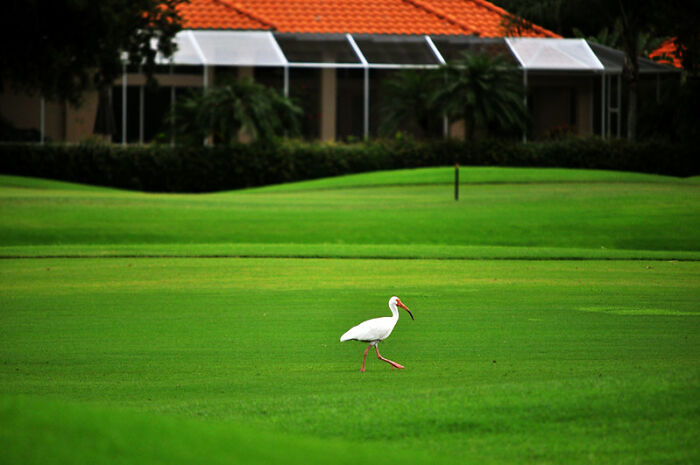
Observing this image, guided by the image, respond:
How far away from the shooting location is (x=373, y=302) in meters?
12.4

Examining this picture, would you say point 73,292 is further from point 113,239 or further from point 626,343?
point 113,239

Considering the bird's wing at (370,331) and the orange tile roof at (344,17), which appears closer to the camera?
the bird's wing at (370,331)

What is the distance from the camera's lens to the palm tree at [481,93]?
3428 centimetres

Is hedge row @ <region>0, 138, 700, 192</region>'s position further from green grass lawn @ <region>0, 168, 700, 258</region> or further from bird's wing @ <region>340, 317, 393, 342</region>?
bird's wing @ <region>340, 317, 393, 342</region>

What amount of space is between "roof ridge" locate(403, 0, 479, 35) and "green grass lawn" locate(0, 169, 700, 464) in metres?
15.7

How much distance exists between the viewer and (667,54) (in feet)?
148

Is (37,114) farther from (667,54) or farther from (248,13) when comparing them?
(667,54)

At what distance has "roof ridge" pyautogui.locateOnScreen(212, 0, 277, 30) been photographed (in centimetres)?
3791

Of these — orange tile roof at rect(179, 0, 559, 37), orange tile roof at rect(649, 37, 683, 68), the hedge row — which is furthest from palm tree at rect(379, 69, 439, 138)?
orange tile roof at rect(649, 37, 683, 68)

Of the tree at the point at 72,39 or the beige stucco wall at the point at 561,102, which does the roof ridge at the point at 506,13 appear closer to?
the beige stucco wall at the point at 561,102

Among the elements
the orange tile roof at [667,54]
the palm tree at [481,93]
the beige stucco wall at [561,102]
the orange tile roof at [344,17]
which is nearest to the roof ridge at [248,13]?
the orange tile roof at [344,17]

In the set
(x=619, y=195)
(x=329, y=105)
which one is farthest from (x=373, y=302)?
(x=329, y=105)

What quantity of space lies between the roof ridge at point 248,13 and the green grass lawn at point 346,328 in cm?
1494

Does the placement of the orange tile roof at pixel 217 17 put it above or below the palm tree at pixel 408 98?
above
